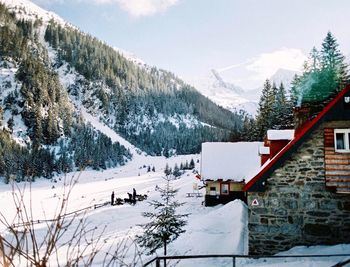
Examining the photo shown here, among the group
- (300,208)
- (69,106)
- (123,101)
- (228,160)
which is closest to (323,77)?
(228,160)

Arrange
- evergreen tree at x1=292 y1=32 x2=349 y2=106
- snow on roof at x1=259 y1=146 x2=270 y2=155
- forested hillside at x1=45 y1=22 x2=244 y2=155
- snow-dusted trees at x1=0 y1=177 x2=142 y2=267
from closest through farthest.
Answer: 1. snow-dusted trees at x1=0 y1=177 x2=142 y2=267
2. snow on roof at x1=259 y1=146 x2=270 y2=155
3. evergreen tree at x1=292 y1=32 x2=349 y2=106
4. forested hillside at x1=45 y1=22 x2=244 y2=155

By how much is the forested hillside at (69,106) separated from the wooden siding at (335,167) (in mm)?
59729

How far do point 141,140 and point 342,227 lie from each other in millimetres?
150505

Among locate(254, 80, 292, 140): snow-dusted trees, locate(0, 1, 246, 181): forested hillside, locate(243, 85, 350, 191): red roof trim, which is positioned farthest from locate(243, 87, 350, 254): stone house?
locate(0, 1, 246, 181): forested hillside

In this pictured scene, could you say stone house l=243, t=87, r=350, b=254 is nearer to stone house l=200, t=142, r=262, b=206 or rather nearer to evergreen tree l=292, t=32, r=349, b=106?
stone house l=200, t=142, r=262, b=206

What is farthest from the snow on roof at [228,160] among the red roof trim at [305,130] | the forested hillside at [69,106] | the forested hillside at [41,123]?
the forested hillside at [41,123]

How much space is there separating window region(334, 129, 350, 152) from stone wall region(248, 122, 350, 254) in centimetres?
27

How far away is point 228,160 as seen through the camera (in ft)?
107

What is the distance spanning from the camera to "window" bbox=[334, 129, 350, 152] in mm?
11977

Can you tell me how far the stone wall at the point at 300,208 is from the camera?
12.3 m

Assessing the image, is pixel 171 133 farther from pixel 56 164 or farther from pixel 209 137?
pixel 56 164

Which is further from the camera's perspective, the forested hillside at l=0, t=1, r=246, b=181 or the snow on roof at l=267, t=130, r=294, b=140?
the forested hillside at l=0, t=1, r=246, b=181

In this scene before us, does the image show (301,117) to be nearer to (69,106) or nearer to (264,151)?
(264,151)

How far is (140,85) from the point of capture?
7825 inches
